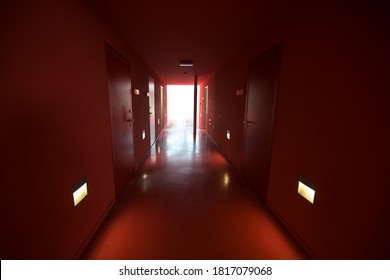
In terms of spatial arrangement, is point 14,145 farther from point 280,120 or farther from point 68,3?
point 280,120

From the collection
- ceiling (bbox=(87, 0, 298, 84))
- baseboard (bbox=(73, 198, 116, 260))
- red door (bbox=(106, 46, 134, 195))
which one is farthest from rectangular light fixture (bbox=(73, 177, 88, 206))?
ceiling (bbox=(87, 0, 298, 84))

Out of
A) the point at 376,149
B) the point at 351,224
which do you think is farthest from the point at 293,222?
the point at 376,149

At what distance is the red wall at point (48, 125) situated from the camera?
34.1 inches

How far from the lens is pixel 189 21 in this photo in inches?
79.4

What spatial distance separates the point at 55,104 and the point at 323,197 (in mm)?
2206

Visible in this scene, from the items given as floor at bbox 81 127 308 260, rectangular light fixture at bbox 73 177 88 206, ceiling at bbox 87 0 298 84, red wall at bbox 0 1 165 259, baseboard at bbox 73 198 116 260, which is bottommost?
floor at bbox 81 127 308 260

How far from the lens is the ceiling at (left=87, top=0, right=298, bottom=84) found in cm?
167

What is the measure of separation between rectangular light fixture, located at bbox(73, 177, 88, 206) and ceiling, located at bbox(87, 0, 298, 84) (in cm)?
179

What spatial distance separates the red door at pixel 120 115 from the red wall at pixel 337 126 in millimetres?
2106

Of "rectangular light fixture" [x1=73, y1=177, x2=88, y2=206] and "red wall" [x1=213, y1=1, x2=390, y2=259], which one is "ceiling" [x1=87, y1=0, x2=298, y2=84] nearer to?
"red wall" [x1=213, y1=1, x2=390, y2=259]

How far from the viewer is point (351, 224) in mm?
1093

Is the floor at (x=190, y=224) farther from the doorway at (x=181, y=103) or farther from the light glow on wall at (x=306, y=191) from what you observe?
the doorway at (x=181, y=103)

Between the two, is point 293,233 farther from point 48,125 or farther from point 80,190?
point 48,125

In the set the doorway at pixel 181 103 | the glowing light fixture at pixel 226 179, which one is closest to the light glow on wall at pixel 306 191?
the glowing light fixture at pixel 226 179
